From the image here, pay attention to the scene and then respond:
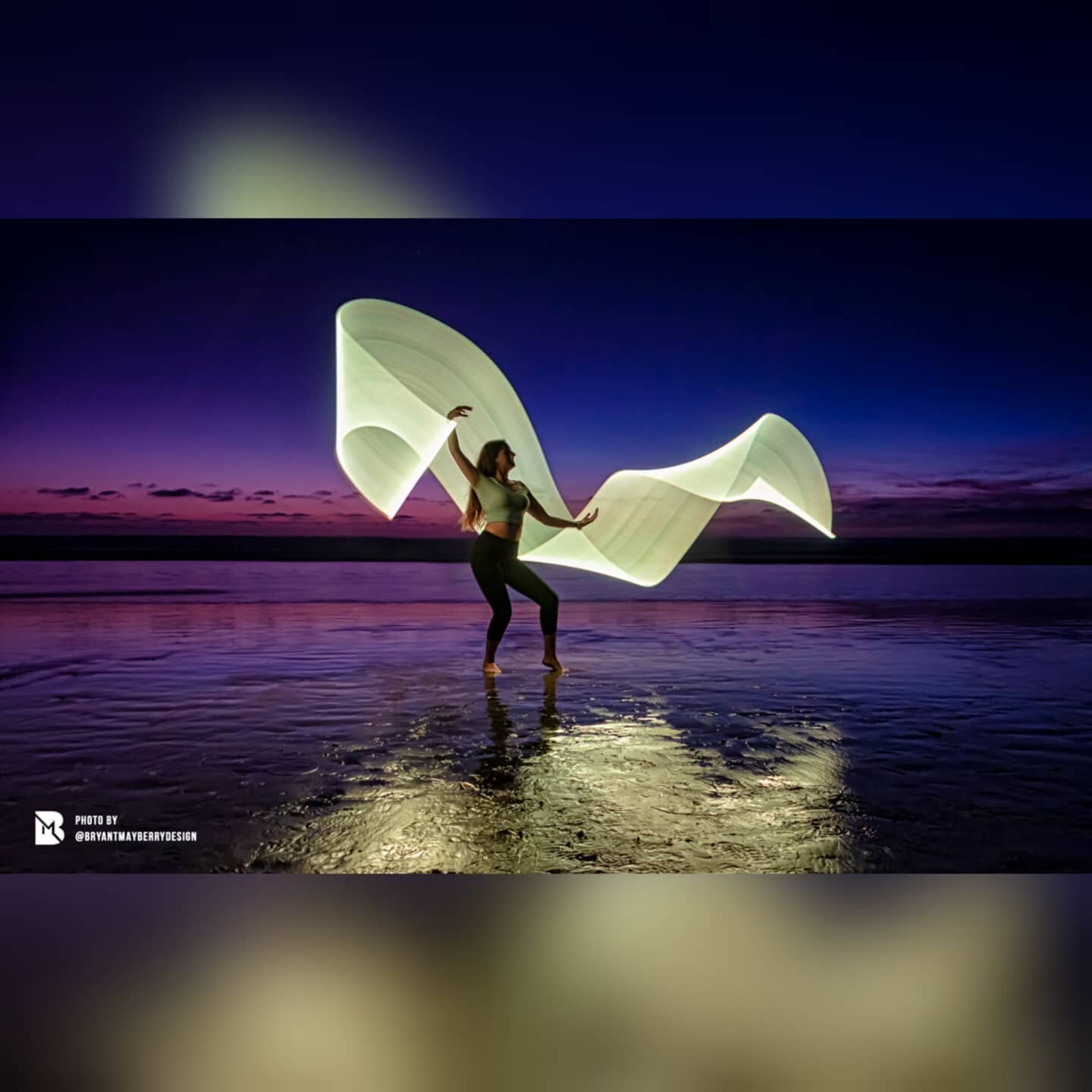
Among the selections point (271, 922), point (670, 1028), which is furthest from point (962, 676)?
point (271, 922)

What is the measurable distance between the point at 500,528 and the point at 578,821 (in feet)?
3.94

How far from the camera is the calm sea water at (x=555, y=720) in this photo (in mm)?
2553

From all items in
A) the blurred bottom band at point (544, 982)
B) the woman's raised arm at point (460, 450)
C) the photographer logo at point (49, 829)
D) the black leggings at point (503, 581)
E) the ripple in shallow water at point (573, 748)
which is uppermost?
the woman's raised arm at point (460, 450)

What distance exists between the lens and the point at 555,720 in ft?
9.82

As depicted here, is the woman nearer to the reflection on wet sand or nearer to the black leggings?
the black leggings

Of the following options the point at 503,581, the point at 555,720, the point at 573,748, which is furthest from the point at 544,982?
the point at 503,581

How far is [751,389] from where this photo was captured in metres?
3.26

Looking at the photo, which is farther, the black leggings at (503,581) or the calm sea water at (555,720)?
the black leggings at (503,581)

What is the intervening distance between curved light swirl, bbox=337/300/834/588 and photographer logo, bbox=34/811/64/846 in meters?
1.51

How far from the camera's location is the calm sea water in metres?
2.55

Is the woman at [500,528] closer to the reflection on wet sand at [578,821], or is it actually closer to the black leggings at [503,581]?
the black leggings at [503,581]

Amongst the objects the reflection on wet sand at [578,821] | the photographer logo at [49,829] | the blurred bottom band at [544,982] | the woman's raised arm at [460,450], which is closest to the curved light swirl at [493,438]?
the woman's raised arm at [460,450]

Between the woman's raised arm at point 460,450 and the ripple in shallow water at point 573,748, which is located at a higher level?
the woman's raised arm at point 460,450

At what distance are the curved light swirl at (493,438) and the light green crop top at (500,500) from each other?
6 cm
